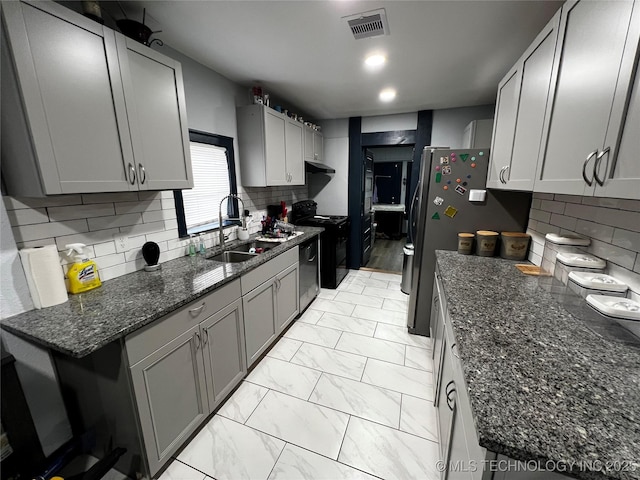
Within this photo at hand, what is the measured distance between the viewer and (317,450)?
1.50 metres

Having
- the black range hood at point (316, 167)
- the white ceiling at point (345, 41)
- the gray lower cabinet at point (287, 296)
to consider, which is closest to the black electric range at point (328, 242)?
the black range hood at point (316, 167)

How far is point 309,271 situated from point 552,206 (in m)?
2.26

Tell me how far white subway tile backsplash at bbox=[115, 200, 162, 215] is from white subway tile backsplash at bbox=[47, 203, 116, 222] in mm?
46

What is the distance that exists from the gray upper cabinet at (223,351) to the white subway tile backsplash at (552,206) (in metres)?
2.23

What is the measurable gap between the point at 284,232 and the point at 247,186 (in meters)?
0.66

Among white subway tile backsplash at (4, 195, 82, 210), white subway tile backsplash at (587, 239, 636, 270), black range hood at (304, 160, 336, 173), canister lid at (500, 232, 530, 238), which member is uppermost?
black range hood at (304, 160, 336, 173)

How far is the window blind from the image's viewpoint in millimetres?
2242

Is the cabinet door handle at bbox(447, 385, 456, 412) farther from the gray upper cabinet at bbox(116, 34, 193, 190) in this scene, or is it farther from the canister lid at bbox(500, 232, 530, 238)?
the gray upper cabinet at bbox(116, 34, 193, 190)

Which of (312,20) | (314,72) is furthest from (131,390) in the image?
(314,72)

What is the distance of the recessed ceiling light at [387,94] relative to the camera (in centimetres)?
288

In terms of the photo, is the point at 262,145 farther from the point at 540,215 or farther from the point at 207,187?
the point at 540,215

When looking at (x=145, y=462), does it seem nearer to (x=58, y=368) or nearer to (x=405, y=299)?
(x=58, y=368)

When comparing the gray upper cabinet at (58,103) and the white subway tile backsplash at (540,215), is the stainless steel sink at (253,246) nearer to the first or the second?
the gray upper cabinet at (58,103)

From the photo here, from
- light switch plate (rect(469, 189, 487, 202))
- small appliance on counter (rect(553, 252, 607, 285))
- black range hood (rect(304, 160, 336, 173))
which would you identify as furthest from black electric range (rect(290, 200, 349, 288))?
small appliance on counter (rect(553, 252, 607, 285))
